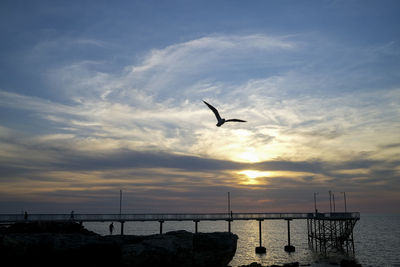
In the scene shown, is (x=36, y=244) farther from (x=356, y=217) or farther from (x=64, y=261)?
(x=356, y=217)

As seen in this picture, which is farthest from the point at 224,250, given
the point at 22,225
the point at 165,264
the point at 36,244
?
the point at 22,225

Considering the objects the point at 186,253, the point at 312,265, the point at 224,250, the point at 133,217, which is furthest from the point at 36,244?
the point at 312,265

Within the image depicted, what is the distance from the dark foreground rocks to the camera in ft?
103

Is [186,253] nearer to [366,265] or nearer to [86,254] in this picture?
[86,254]

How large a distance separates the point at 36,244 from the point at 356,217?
51.0 metres

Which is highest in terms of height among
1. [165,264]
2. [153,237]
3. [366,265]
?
[153,237]

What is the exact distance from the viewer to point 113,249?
3431 cm

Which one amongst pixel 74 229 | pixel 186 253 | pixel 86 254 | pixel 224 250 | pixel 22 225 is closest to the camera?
pixel 86 254

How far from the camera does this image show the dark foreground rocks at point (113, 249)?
31.2 m

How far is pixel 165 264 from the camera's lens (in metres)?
35.1

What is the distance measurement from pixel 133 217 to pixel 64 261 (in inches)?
892

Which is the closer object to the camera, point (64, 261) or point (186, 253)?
point (64, 261)

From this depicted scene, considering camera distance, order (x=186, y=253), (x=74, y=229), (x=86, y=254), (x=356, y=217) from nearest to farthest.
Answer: (x=86, y=254) < (x=186, y=253) < (x=74, y=229) < (x=356, y=217)

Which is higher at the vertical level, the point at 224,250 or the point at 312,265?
the point at 224,250
